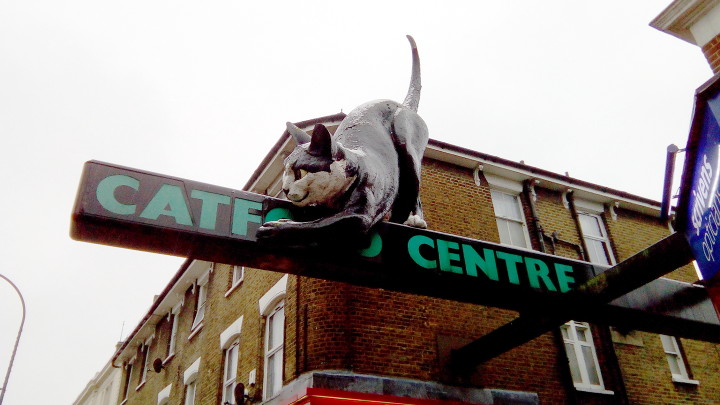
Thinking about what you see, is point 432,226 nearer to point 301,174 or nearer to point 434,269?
point 434,269

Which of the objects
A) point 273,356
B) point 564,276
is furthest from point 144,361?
point 564,276

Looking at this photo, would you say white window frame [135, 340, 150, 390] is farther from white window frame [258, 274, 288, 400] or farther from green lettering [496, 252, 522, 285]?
green lettering [496, 252, 522, 285]

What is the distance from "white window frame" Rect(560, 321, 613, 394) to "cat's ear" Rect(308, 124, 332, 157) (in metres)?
9.10

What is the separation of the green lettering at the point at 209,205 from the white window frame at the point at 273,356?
6623 millimetres

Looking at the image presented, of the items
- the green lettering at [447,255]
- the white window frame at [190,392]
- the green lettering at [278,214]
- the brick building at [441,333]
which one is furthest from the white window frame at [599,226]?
the green lettering at [278,214]

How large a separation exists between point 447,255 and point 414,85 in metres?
2.02

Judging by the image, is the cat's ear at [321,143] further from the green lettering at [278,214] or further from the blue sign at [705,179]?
the blue sign at [705,179]

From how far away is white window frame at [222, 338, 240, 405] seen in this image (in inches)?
499

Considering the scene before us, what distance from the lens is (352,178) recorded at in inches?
170

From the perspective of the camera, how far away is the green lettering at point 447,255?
4.96 metres

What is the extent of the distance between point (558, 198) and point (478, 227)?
10.3 feet

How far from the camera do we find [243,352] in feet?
→ 40.6

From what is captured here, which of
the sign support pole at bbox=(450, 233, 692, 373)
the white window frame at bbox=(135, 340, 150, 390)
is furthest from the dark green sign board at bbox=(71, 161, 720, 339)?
the white window frame at bbox=(135, 340, 150, 390)

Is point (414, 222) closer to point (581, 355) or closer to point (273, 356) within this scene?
point (273, 356)
